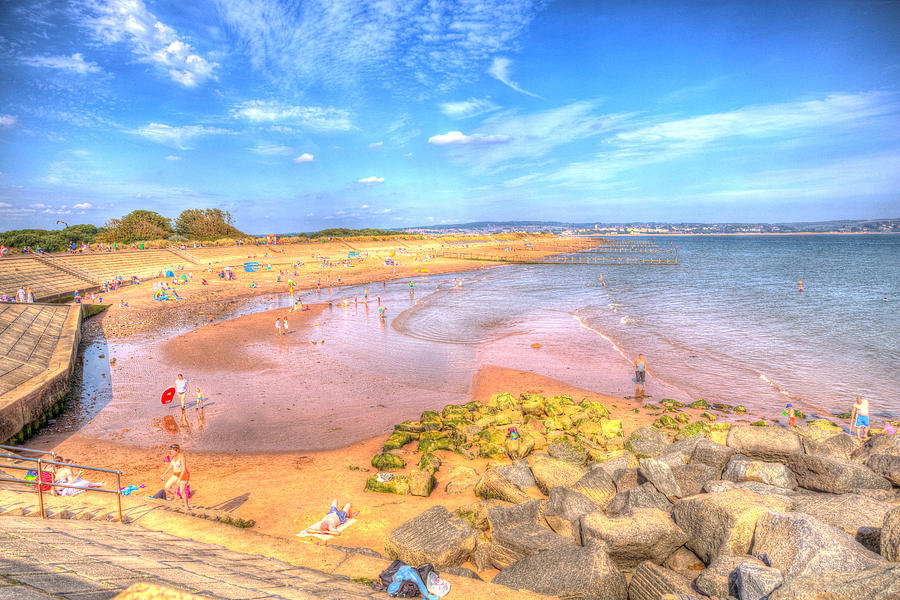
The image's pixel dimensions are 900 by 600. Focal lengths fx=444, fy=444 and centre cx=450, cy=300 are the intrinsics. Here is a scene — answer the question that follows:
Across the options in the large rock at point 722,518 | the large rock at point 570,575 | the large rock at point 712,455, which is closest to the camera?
the large rock at point 570,575

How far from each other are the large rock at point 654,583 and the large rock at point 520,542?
1.01 meters

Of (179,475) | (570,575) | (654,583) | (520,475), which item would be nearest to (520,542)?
(570,575)

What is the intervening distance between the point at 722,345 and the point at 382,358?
18.2 metres

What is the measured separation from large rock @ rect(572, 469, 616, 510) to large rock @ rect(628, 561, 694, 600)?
218 cm

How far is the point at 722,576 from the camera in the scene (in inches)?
227

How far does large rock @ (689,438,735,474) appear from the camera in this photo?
30.0 feet

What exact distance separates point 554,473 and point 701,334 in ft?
70.3

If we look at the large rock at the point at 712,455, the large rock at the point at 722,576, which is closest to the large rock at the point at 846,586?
the large rock at the point at 722,576

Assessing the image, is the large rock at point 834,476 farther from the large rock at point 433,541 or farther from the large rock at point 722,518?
the large rock at point 433,541

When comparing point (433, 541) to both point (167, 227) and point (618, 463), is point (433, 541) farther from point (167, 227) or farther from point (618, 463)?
point (167, 227)

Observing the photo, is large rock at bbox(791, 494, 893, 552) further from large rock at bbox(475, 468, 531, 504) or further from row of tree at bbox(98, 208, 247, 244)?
row of tree at bbox(98, 208, 247, 244)

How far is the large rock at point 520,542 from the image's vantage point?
6.81 m

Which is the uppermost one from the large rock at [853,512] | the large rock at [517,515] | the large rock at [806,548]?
the large rock at [806,548]

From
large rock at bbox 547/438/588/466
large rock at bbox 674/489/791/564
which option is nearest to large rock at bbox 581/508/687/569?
large rock at bbox 674/489/791/564
